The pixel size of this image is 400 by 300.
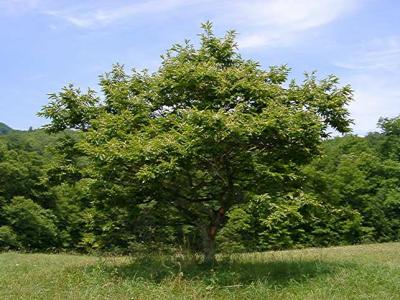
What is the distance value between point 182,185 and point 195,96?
2.33 meters

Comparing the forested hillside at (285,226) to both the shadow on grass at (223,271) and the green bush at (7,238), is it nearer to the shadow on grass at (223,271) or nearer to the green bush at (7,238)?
the green bush at (7,238)

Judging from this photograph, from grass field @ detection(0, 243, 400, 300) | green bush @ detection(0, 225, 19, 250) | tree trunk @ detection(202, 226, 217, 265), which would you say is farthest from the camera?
green bush @ detection(0, 225, 19, 250)

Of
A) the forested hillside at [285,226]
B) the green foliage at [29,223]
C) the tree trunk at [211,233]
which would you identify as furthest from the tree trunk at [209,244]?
the green foliage at [29,223]

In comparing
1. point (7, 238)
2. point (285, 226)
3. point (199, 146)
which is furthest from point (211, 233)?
point (7, 238)

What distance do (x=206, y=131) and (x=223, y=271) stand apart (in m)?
3.63

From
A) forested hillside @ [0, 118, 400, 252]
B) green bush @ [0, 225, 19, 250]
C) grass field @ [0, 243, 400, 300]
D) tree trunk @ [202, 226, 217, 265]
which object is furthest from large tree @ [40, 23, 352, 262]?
green bush @ [0, 225, 19, 250]

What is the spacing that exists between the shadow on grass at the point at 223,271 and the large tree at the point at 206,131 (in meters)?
0.86

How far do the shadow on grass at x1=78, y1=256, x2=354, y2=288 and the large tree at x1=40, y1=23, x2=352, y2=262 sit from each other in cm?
86

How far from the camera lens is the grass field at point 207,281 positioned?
10227mm

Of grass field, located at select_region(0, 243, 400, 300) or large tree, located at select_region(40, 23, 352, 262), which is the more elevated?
large tree, located at select_region(40, 23, 352, 262)

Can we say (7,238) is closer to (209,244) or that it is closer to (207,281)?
(209,244)

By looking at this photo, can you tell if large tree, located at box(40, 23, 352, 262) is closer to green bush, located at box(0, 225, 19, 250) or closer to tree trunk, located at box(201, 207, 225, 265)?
tree trunk, located at box(201, 207, 225, 265)

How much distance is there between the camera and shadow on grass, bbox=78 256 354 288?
1137 cm

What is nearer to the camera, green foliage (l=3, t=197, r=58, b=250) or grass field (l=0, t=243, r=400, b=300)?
grass field (l=0, t=243, r=400, b=300)
